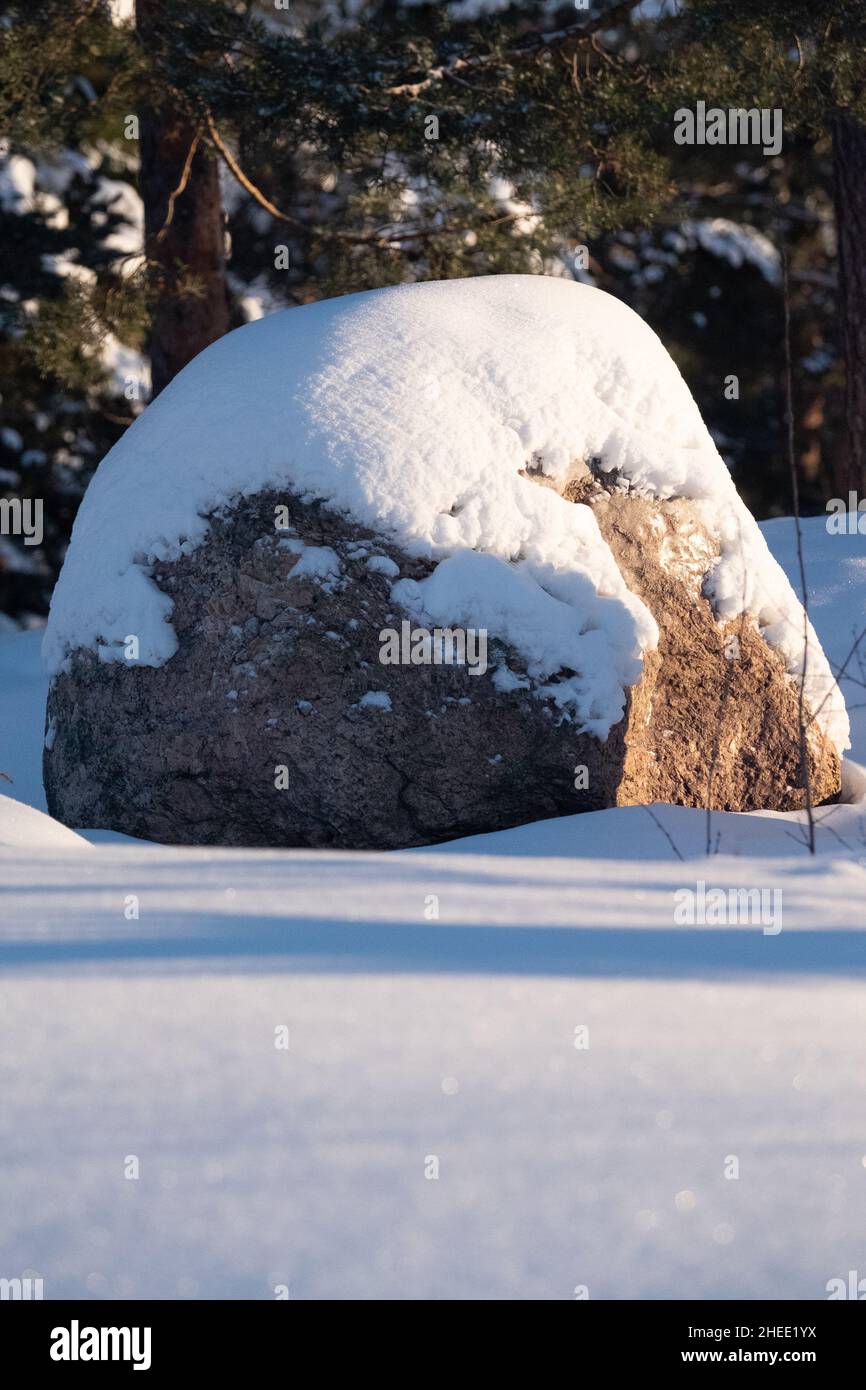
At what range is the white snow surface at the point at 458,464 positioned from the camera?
4484 millimetres

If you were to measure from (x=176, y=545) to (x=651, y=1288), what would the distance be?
3.23 meters

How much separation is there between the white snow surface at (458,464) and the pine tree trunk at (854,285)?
394cm

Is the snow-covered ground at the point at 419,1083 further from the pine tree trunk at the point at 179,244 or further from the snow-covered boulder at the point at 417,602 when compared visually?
the pine tree trunk at the point at 179,244

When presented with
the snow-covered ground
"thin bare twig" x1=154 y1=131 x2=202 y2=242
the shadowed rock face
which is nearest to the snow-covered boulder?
the shadowed rock face

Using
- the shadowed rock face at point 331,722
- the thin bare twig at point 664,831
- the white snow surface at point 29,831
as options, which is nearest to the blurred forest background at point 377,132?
the shadowed rock face at point 331,722

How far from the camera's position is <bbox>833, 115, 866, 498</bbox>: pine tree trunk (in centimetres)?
869

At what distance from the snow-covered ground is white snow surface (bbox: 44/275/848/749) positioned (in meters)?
1.13

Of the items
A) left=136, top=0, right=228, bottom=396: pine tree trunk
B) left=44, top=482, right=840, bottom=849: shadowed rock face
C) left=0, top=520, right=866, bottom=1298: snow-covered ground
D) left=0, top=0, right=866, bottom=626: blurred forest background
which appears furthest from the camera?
left=136, top=0, right=228, bottom=396: pine tree trunk

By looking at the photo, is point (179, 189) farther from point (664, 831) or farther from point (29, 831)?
point (664, 831)

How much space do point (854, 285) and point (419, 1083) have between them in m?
7.53

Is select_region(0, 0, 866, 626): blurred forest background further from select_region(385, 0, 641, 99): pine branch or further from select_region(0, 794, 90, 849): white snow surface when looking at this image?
select_region(0, 794, 90, 849): white snow surface

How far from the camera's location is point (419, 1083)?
2.36 metres
